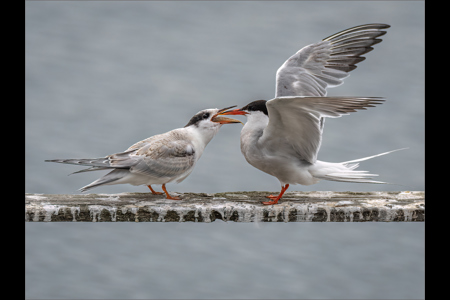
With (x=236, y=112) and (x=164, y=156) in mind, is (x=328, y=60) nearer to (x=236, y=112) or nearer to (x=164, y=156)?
(x=236, y=112)

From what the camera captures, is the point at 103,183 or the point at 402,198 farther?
the point at 402,198

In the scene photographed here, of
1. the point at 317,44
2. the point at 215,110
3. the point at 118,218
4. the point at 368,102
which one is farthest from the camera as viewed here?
the point at 317,44

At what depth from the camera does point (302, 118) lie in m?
4.04

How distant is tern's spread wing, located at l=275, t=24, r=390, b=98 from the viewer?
4.67 metres

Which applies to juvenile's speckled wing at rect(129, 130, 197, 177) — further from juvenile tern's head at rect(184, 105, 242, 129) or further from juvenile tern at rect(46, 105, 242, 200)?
juvenile tern's head at rect(184, 105, 242, 129)

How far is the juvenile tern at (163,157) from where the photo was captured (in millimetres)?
4191

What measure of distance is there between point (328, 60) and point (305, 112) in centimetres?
99

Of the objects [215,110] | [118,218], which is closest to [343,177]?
[215,110]

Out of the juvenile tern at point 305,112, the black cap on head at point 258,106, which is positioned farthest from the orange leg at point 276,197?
the black cap on head at point 258,106

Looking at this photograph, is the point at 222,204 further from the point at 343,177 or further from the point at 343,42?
the point at 343,42

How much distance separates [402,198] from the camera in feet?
15.1

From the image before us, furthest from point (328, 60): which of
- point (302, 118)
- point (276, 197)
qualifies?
point (276, 197)

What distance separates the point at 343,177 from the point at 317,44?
1.15 metres

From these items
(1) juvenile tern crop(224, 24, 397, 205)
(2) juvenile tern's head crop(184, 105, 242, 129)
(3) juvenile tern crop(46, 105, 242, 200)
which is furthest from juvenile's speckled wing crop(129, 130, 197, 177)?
(1) juvenile tern crop(224, 24, 397, 205)
